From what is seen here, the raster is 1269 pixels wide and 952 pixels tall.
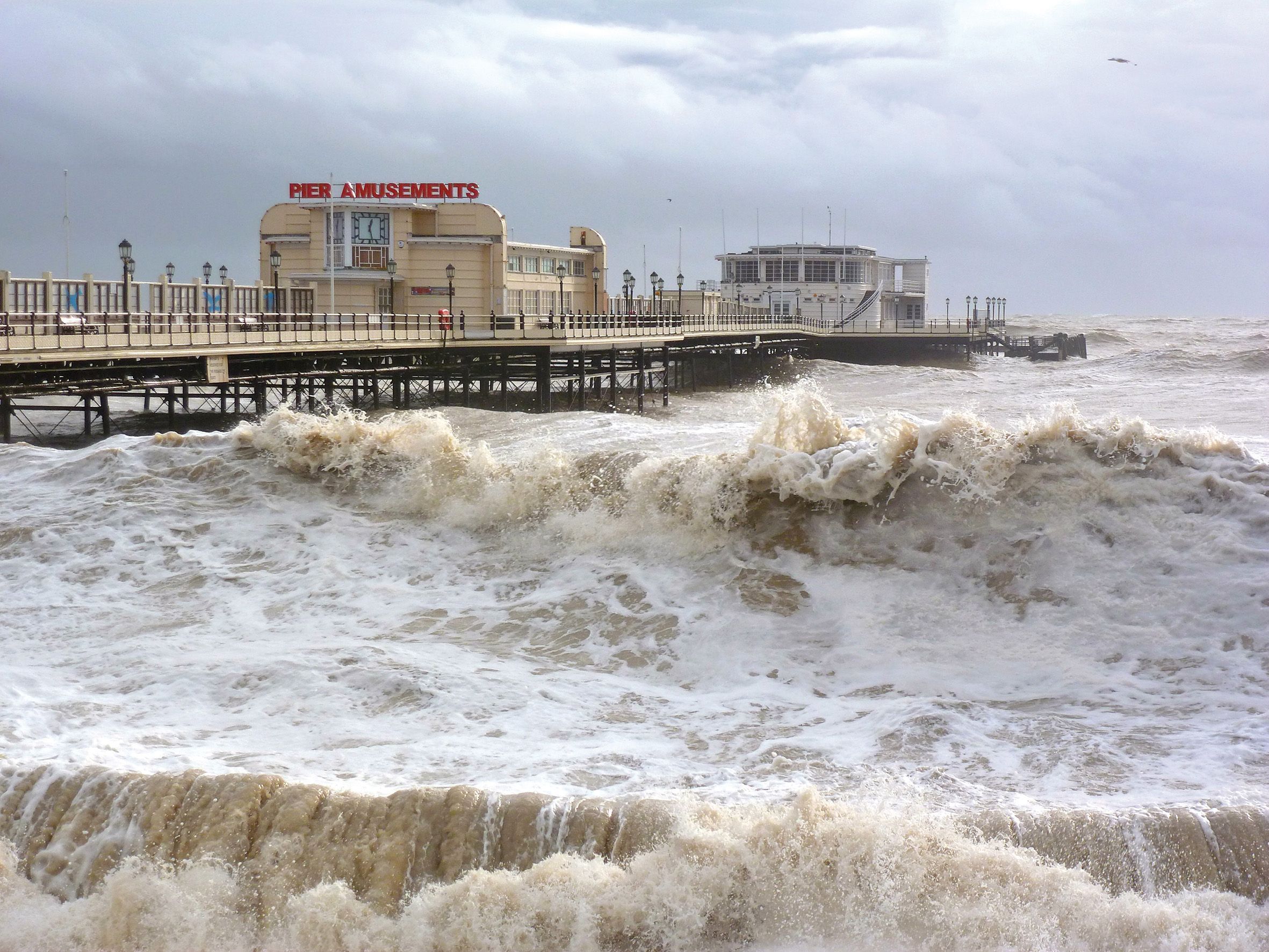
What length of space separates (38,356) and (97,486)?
5080mm

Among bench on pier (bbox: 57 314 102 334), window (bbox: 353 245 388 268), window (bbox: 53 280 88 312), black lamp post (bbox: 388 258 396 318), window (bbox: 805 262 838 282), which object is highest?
window (bbox: 805 262 838 282)

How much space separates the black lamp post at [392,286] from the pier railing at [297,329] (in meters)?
1.63

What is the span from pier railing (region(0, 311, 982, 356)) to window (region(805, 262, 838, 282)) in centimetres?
3583

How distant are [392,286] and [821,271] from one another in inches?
1984

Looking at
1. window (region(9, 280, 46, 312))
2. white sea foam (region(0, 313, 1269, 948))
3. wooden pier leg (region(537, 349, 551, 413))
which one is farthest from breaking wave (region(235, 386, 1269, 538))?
wooden pier leg (region(537, 349, 551, 413))

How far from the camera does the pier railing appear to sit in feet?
68.6

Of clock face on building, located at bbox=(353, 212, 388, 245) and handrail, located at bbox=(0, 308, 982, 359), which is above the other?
clock face on building, located at bbox=(353, 212, 388, 245)

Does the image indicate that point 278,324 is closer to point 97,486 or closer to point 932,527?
point 97,486

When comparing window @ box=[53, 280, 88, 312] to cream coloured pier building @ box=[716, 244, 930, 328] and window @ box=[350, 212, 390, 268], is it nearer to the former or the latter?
window @ box=[350, 212, 390, 268]

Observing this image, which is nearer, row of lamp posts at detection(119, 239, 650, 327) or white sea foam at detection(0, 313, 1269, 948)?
white sea foam at detection(0, 313, 1269, 948)

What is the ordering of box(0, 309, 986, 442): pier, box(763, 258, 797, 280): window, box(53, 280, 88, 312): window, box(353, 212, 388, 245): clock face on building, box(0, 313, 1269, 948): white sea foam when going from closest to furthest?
box(0, 313, 1269, 948): white sea foam < box(0, 309, 986, 442): pier < box(53, 280, 88, 312): window < box(353, 212, 388, 245): clock face on building < box(763, 258, 797, 280): window

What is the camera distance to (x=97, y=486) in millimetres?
16078

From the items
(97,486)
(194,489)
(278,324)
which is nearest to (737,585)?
(194,489)

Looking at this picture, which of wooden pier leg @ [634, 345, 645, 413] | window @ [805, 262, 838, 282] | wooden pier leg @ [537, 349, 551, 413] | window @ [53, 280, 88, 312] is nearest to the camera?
window @ [53, 280, 88, 312]
